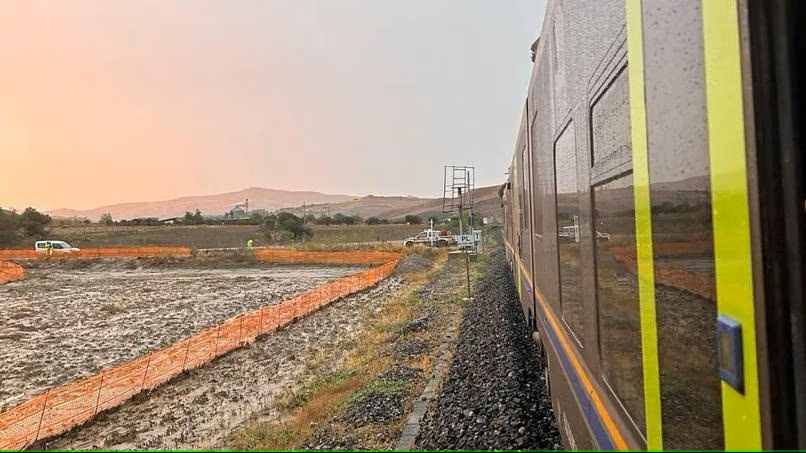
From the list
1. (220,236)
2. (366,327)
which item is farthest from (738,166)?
(220,236)

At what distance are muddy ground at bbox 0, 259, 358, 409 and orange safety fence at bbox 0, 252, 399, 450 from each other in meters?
1.03

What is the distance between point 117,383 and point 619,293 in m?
11.1

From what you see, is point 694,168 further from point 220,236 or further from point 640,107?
point 220,236

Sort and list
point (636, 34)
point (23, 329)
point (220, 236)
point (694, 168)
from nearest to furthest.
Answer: point (694, 168) < point (636, 34) < point (23, 329) < point (220, 236)

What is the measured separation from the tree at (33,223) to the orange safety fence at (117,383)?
212 feet

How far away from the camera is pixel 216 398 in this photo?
9.95 metres

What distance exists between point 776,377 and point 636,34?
122cm

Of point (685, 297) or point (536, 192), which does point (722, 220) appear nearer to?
point (685, 297)

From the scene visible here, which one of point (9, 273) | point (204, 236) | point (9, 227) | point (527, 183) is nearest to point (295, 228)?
point (204, 236)

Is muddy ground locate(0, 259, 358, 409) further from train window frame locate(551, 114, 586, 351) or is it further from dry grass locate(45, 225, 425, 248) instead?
dry grass locate(45, 225, 425, 248)

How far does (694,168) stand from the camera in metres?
1.58

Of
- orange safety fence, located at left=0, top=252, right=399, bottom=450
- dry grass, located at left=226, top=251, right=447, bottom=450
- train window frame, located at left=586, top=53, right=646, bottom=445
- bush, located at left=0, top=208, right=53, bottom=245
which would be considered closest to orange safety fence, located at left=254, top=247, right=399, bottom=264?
orange safety fence, located at left=0, top=252, right=399, bottom=450

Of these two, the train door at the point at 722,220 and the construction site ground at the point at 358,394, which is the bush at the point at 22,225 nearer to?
the construction site ground at the point at 358,394

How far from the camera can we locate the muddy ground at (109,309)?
14.0 m
